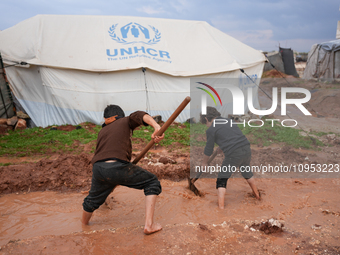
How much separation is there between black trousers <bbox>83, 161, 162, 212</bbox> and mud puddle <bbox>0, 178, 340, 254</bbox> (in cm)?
44

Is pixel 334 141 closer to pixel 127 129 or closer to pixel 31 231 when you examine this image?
pixel 127 129

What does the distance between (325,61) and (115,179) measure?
1671 centimetres

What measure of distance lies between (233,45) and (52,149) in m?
7.84

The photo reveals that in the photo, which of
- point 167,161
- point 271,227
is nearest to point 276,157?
point 167,161

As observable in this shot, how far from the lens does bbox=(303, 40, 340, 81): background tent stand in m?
15.1

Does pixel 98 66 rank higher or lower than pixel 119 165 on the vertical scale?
higher

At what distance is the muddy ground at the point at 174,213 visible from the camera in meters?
2.84

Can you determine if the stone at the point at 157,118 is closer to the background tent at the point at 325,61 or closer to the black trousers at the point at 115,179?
the black trousers at the point at 115,179

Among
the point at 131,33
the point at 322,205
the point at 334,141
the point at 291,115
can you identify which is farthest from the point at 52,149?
the point at 291,115

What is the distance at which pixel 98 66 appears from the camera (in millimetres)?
8781

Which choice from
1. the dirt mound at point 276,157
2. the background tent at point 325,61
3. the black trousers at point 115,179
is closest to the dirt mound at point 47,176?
the black trousers at point 115,179

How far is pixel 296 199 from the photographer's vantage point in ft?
13.4

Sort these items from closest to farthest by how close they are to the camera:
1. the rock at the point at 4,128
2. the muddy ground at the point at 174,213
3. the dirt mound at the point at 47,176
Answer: the muddy ground at the point at 174,213
the dirt mound at the point at 47,176
the rock at the point at 4,128

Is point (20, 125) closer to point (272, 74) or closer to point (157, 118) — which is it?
point (157, 118)
